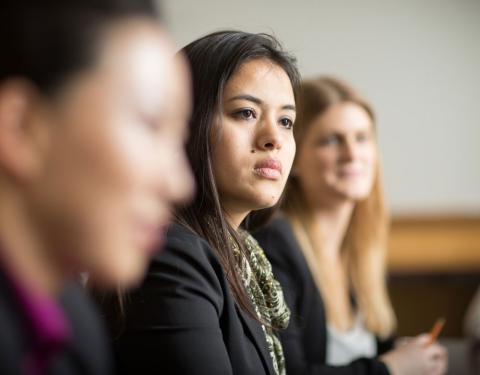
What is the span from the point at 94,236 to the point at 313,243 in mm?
1496

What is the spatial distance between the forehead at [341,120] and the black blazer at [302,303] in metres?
0.37

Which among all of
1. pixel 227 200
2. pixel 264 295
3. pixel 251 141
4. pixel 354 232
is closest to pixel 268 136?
pixel 251 141

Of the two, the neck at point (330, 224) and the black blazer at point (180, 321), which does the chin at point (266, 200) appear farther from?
the neck at point (330, 224)

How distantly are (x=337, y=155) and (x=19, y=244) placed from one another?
4.93 ft

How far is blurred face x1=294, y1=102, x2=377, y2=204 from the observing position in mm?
1929

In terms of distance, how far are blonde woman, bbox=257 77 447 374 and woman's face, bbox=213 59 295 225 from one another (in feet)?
1.83

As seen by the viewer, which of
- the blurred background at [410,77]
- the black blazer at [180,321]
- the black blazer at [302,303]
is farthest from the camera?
the blurred background at [410,77]

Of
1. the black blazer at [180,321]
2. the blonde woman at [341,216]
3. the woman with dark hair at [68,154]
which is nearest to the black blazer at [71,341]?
the woman with dark hair at [68,154]

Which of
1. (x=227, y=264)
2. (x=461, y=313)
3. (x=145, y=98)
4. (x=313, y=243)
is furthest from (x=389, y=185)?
(x=145, y=98)

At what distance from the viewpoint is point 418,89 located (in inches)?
138

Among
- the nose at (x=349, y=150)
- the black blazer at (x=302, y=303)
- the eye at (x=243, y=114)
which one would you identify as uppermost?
the eye at (x=243, y=114)

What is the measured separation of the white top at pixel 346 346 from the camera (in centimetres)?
189

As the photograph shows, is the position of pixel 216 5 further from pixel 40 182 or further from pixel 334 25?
pixel 40 182

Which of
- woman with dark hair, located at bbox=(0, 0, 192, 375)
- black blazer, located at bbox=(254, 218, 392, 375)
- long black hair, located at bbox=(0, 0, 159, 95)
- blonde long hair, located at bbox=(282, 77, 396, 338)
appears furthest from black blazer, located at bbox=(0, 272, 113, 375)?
blonde long hair, located at bbox=(282, 77, 396, 338)
